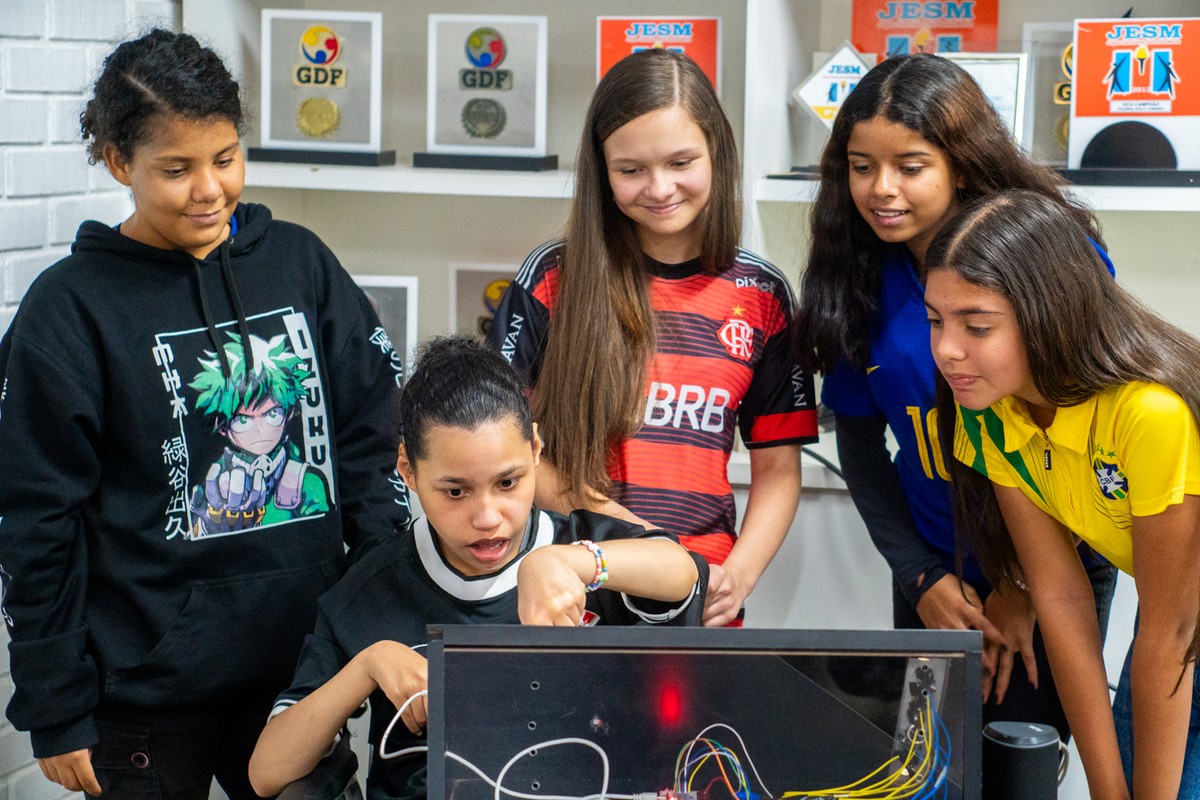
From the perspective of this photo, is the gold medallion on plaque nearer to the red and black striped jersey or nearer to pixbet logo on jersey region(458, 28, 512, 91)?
pixbet logo on jersey region(458, 28, 512, 91)

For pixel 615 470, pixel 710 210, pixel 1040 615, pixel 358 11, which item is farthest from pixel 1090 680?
pixel 358 11

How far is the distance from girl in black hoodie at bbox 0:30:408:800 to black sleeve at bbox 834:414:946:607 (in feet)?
1.96

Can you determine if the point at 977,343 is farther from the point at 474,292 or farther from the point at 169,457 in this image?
the point at 474,292

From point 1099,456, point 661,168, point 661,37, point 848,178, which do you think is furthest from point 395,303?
point 1099,456

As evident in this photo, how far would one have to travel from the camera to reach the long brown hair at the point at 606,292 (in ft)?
4.72

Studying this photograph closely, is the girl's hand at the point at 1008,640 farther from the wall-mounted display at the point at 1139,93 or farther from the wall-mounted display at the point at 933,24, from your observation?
the wall-mounted display at the point at 933,24

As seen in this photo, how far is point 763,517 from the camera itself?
5.05 ft

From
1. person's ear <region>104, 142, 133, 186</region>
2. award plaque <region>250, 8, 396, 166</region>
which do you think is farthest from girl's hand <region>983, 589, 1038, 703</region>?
award plaque <region>250, 8, 396, 166</region>

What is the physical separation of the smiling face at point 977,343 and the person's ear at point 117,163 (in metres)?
0.88

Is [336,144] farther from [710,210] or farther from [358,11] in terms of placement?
[710,210]

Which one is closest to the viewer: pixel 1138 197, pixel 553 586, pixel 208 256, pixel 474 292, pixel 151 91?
pixel 553 586

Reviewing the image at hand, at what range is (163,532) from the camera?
136cm

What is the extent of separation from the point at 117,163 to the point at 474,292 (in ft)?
3.25

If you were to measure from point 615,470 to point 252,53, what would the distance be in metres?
1.22
